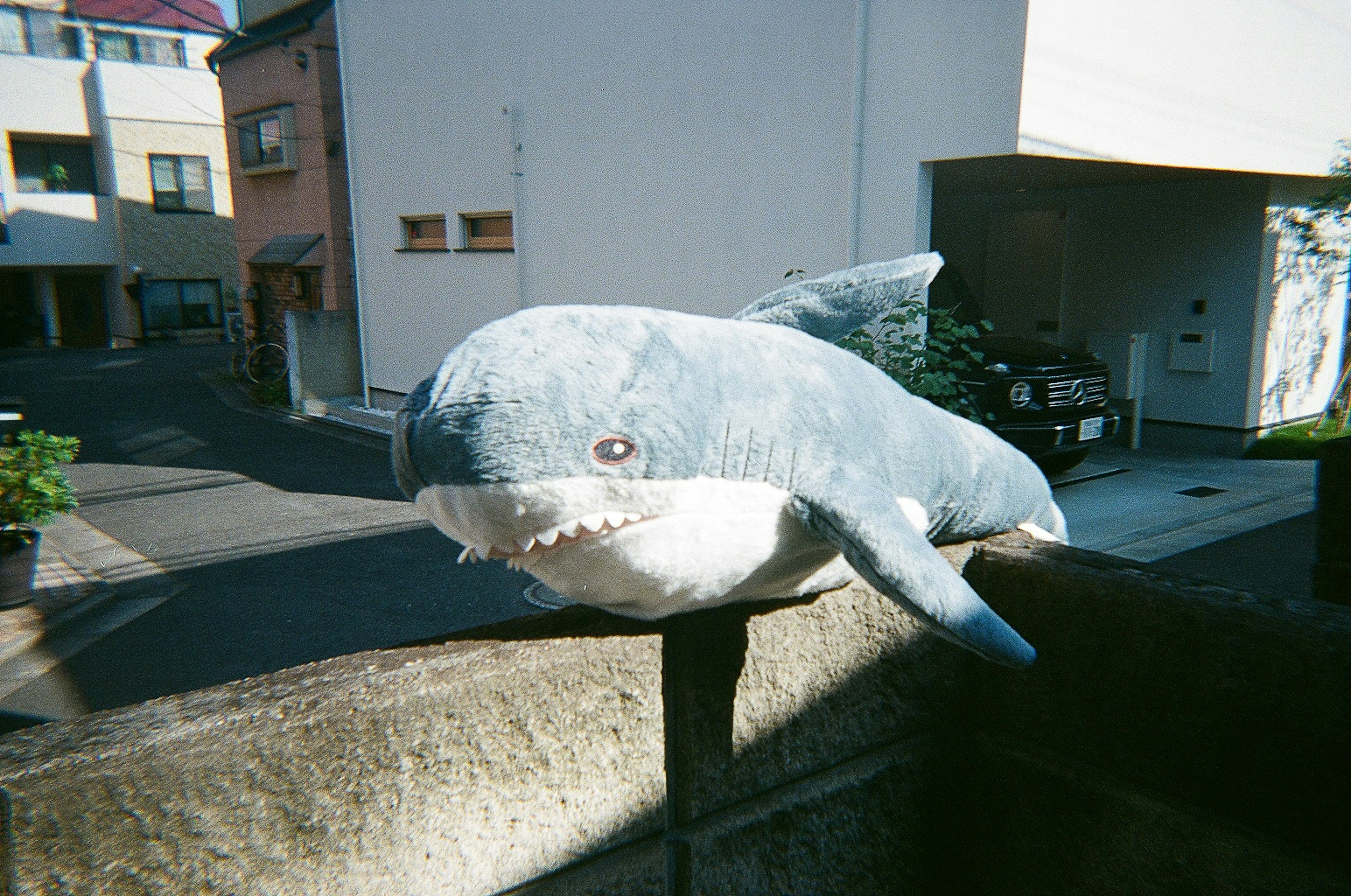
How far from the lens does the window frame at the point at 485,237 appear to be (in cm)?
1104

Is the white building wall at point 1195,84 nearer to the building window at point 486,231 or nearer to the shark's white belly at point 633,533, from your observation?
the shark's white belly at point 633,533

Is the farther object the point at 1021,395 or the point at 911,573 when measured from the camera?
the point at 1021,395

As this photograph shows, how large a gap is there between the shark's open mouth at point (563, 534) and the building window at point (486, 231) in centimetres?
990

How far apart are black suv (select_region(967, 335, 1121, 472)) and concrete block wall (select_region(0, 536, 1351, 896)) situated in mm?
4954

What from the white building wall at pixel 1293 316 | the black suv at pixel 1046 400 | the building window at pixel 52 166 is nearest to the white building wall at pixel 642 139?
the black suv at pixel 1046 400

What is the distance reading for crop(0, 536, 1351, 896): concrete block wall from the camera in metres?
1.36

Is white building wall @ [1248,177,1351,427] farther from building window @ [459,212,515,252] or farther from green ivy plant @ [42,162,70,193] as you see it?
green ivy plant @ [42,162,70,193]

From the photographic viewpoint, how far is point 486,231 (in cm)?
1154

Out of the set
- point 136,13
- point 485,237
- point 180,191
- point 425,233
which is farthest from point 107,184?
point 485,237

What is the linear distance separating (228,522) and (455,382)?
7.87 metres

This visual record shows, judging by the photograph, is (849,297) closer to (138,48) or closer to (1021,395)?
(1021,395)

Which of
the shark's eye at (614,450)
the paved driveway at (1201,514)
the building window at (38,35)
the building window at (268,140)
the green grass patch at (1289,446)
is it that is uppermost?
the building window at (38,35)

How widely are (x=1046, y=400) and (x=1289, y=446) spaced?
3892 mm

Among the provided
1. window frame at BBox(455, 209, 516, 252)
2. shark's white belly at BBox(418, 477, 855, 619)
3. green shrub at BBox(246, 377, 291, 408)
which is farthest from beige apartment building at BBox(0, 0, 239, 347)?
shark's white belly at BBox(418, 477, 855, 619)
